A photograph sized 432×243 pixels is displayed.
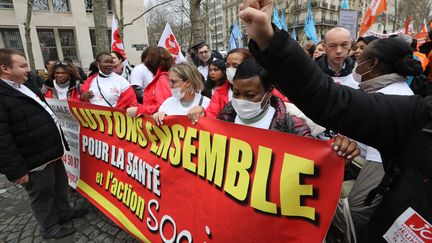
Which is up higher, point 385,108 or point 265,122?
point 385,108

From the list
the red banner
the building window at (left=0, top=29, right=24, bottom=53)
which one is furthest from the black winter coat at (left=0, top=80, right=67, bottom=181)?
the building window at (left=0, top=29, right=24, bottom=53)

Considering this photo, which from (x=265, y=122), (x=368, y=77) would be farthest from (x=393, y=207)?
(x=368, y=77)

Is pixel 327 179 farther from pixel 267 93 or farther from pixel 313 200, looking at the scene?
pixel 267 93

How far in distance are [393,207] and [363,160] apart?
2.41 ft

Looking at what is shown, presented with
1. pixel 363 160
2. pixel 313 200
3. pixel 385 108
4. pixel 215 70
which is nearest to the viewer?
pixel 385 108

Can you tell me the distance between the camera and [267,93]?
1.81 meters

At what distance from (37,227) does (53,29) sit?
21783 mm

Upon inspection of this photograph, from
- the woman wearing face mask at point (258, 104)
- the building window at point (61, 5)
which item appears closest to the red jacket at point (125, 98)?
the woman wearing face mask at point (258, 104)

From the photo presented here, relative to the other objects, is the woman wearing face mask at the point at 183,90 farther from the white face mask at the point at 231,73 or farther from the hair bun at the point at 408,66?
the hair bun at the point at 408,66

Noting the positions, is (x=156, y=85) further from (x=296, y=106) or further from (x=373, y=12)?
(x=373, y=12)

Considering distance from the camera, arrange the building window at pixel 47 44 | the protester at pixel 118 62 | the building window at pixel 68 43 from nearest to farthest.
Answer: the protester at pixel 118 62 → the building window at pixel 47 44 → the building window at pixel 68 43

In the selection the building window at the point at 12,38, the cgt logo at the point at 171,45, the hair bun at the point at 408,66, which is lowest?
the hair bun at the point at 408,66

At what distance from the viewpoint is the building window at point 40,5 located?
19.3 m

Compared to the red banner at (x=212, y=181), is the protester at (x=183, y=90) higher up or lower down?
higher up
